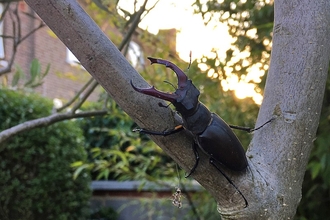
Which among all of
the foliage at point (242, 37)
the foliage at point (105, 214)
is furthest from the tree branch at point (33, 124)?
the foliage at point (105, 214)

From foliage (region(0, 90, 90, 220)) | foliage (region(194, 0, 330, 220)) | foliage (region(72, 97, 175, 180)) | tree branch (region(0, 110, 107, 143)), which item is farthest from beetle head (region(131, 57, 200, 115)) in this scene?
foliage (region(0, 90, 90, 220))

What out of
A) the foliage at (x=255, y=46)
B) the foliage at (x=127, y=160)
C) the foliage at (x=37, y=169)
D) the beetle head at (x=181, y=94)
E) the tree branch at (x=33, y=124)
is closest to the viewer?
the beetle head at (x=181, y=94)

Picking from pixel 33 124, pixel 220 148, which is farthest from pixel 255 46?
pixel 220 148

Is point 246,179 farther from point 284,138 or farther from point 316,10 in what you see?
point 316,10

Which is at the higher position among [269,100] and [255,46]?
[255,46]

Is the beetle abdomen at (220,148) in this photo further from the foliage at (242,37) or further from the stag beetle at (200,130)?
the foliage at (242,37)

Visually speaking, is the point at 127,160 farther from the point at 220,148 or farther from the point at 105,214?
the point at 220,148
